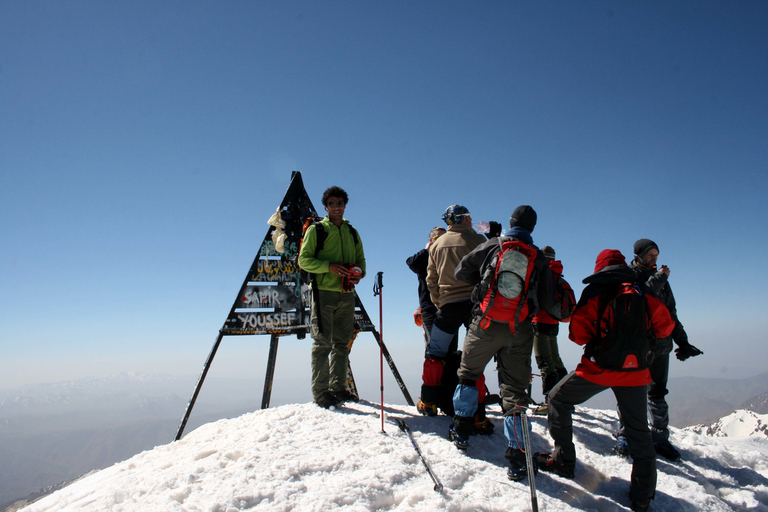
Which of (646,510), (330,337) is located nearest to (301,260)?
(330,337)

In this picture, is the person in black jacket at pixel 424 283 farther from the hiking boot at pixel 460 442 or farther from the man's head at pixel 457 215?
the hiking boot at pixel 460 442

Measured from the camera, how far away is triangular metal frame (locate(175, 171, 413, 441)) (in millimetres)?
5930

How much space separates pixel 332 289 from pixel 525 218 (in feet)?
9.11

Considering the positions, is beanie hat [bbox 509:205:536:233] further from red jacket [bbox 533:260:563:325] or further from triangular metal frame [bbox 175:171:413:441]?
triangular metal frame [bbox 175:171:413:441]

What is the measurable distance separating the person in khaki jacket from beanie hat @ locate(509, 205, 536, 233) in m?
0.90

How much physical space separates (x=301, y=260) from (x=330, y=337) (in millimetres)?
1174

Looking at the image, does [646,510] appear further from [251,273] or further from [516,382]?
[251,273]

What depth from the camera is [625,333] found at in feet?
10.3

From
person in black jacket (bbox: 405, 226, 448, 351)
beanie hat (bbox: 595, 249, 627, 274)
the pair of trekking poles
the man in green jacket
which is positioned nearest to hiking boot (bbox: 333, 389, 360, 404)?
the man in green jacket

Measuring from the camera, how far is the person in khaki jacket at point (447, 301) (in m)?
4.57

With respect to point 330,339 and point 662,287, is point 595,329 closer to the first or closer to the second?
point 662,287

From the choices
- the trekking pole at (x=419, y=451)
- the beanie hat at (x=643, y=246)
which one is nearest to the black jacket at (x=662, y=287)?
the beanie hat at (x=643, y=246)

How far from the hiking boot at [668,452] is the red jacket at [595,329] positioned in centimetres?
191

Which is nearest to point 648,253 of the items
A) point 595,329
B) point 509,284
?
point 595,329
